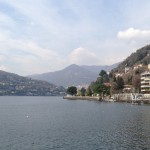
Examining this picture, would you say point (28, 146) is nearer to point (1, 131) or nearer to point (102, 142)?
point (102, 142)

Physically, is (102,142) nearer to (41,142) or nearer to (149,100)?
(41,142)

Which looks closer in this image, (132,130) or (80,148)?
(80,148)

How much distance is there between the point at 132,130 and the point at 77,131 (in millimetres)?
10537

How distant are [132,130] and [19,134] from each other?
21279mm

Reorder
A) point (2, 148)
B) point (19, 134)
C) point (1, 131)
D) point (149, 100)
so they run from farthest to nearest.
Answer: point (149, 100)
point (1, 131)
point (19, 134)
point (2, 148)

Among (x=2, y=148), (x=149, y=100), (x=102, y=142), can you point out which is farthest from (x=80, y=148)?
(x=149, y=100)

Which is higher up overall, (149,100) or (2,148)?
(149,100)

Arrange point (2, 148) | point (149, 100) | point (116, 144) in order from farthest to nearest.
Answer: point (149, 100), point (116, 144), point (2, 148)

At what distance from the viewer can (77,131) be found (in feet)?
208

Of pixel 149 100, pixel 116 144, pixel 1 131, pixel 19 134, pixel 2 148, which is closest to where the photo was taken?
pixel 2 148

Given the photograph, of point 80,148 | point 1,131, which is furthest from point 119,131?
point 1,131

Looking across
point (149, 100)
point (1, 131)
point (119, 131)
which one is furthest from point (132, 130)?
point (149, 100)

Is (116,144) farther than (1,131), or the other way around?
(1,131)

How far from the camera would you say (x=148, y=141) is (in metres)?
52.8
